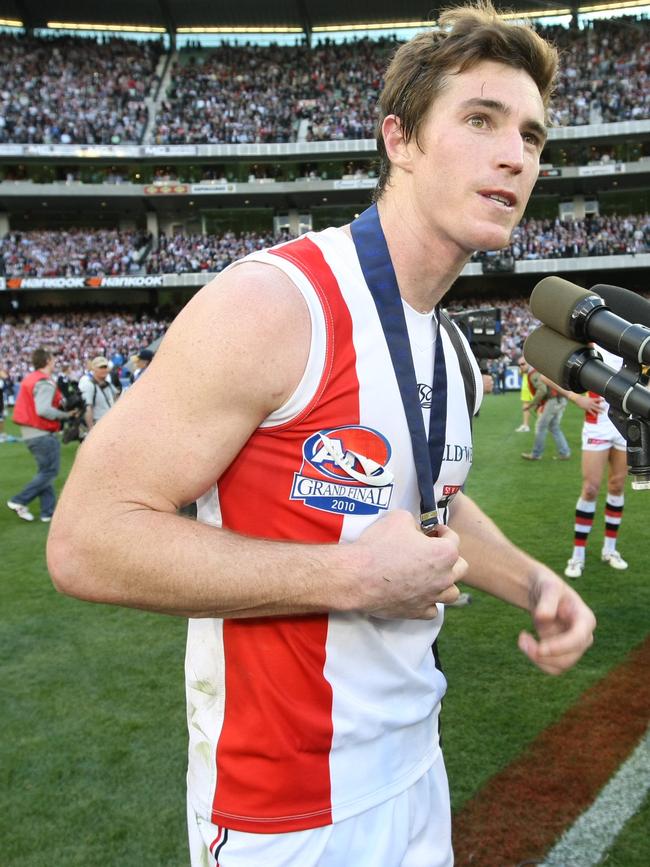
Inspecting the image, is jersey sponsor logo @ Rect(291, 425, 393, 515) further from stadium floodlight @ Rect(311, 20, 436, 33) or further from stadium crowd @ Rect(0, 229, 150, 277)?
stadium floodlight @ Rect(311, 20, 436, 33)

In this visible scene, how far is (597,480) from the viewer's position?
20.7 feet

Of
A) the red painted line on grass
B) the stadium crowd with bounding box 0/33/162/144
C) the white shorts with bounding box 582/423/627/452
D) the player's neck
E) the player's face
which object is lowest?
the red painted line on grass

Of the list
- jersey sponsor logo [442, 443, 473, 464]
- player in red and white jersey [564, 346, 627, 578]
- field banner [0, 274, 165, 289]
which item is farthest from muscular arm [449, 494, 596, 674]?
field banner [0, 274, 165, 289]

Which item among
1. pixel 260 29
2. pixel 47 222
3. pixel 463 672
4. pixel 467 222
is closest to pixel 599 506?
pixel 463 672

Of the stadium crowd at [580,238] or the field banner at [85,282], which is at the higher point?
the stadium crowd at [580,238]

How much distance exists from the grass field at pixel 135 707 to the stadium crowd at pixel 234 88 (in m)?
38.3

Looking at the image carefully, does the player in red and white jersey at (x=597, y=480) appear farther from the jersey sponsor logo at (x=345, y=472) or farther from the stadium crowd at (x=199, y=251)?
the stadium crowd at (x=199, y=251)

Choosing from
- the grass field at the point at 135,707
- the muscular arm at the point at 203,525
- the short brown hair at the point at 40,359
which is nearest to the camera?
the muscular arm at the point at 203,525

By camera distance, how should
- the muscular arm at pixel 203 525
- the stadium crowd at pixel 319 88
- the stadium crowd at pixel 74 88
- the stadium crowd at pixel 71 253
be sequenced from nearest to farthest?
the muscular arm at pixel 203 525 < the stadium crowd at pixel 71 253 < the stadium crowd at pixel 74 88 < the stadium crowd at pixel 319 88

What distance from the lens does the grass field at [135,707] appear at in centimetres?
307

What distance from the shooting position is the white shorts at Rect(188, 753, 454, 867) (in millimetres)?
1352

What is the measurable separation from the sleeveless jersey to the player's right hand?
5.3 inches

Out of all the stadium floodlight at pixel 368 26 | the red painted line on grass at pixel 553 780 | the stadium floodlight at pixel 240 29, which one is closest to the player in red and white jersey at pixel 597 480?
the red painted line on grass at pixel 553 780

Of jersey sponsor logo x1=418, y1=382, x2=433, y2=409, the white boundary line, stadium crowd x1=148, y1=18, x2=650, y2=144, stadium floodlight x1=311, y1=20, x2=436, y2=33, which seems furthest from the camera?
stadium floodlight x1=311, y1=20, x2=436, y2=33
